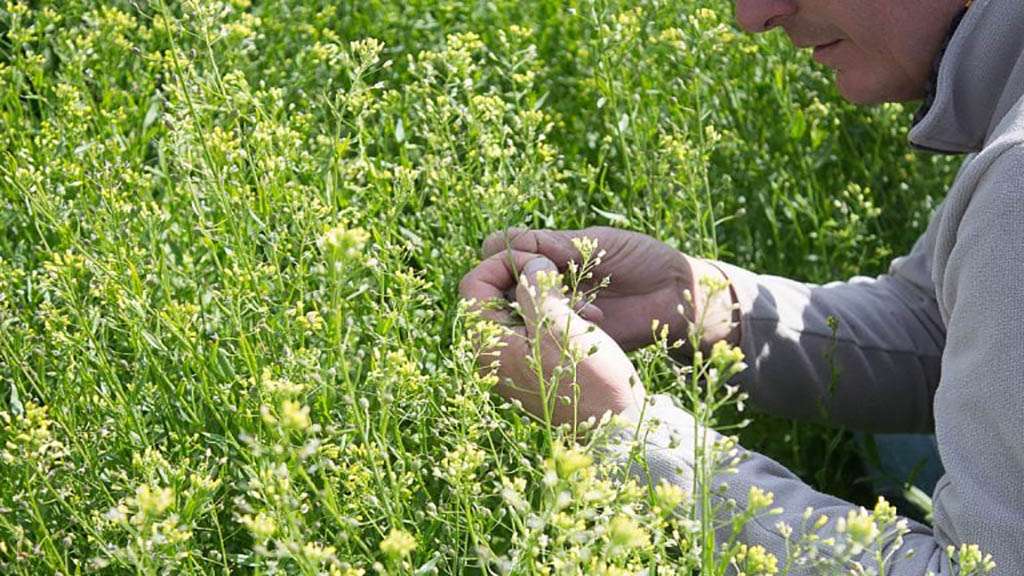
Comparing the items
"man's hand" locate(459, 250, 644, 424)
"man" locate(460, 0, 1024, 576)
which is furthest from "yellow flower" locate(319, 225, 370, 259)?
"man's hand" locate(459, 250, 644, 424)

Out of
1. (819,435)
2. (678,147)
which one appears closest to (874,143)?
(819,435)

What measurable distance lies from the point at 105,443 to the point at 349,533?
539mm

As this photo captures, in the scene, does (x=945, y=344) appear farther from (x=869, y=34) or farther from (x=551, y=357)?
(x=551, y=357)

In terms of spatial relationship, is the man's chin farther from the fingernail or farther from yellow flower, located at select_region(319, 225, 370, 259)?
yellow flower, located at select_region(319, 225, 370, 259)

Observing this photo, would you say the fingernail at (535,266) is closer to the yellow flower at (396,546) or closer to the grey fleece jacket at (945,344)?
the grey fleece jacket at (945,344)

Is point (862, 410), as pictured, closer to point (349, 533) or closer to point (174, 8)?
point (349, 533)

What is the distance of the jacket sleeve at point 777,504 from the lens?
2.12m

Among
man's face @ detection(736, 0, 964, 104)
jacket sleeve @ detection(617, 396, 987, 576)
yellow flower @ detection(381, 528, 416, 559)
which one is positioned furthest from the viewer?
man's face @ detection(736, 0, 964, 104)

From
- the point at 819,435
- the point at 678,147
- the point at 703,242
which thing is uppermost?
the point at 678,147

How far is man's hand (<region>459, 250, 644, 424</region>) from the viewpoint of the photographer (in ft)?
7.51

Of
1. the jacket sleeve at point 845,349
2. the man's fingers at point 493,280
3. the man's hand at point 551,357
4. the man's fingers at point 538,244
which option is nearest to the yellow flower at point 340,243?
the man's hand at point 551,357

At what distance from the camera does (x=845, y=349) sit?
3.01m

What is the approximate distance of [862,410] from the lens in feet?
10.0

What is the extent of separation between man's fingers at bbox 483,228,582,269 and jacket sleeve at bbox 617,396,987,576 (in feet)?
1.12
